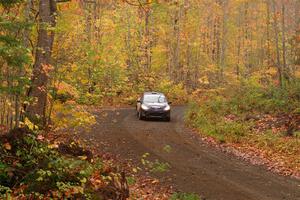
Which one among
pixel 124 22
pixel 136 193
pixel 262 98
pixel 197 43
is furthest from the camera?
pixel 197 43

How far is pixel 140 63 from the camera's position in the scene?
40031 mm

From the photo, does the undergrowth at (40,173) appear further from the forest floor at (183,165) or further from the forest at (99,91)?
the forest floor at (183,165)

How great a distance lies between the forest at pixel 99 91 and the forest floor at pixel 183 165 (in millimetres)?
723

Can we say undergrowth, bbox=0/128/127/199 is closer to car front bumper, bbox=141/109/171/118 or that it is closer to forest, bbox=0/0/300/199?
forest, bbox=0/0/300/199

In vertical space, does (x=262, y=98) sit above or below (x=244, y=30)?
below

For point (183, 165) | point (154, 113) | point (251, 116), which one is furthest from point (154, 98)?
point (183, 165)

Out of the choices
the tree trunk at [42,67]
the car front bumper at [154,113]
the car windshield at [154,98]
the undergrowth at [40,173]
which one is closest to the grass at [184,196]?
the undergrowth at [40,173]

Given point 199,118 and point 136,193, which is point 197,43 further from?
point 136,193

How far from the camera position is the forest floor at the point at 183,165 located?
1051 centimetres

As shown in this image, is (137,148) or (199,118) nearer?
(137,148)

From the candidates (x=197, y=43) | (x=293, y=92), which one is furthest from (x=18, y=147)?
(x=197, y=43)

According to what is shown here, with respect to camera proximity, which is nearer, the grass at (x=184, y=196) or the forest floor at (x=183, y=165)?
the grass at (x=184, y=196)

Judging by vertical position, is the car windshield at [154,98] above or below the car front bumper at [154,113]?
above

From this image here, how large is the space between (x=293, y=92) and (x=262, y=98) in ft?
7.84
